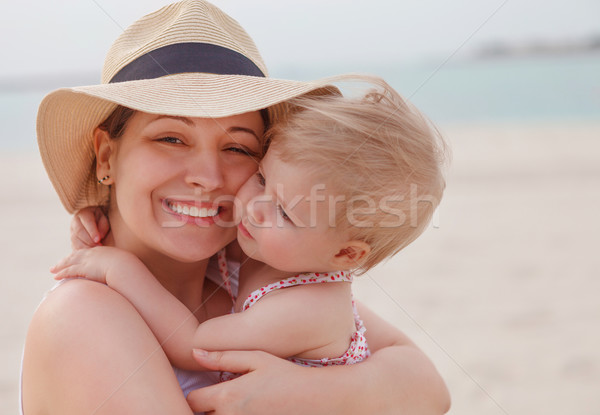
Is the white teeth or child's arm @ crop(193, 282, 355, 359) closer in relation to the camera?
child's arm @ crop(193, 282, 355, 359)

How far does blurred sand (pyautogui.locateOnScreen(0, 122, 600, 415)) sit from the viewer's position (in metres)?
4.48

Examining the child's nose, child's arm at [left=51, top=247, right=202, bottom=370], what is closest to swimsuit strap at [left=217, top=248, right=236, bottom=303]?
the child's nose

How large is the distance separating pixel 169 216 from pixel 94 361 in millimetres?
531

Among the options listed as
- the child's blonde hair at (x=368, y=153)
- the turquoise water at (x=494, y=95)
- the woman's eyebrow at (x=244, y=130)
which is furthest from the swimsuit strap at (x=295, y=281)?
the turquoise water at (x=494, y=95)

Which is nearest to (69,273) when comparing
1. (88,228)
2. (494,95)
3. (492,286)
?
(88,228)

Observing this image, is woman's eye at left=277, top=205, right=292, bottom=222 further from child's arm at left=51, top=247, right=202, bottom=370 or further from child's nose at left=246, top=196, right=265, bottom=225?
child's arm at left=51, top=247, right=202, bottom=370

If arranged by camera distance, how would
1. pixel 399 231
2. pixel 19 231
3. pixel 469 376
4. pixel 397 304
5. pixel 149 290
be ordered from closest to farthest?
pixel 149 290 → pixel 399 231 → pixel 469 376 → pixel 397 304 → pixel 19 231

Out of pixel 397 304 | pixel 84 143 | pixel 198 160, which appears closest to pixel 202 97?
pixel 198 160

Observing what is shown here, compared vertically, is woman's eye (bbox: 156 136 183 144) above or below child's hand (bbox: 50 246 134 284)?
above

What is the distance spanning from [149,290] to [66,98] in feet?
2.08

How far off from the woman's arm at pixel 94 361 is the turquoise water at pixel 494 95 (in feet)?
37.9

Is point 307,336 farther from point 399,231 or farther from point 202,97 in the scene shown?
point 202,97

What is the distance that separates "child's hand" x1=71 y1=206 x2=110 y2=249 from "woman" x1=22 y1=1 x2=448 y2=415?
5 cm

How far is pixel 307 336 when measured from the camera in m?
1.84
